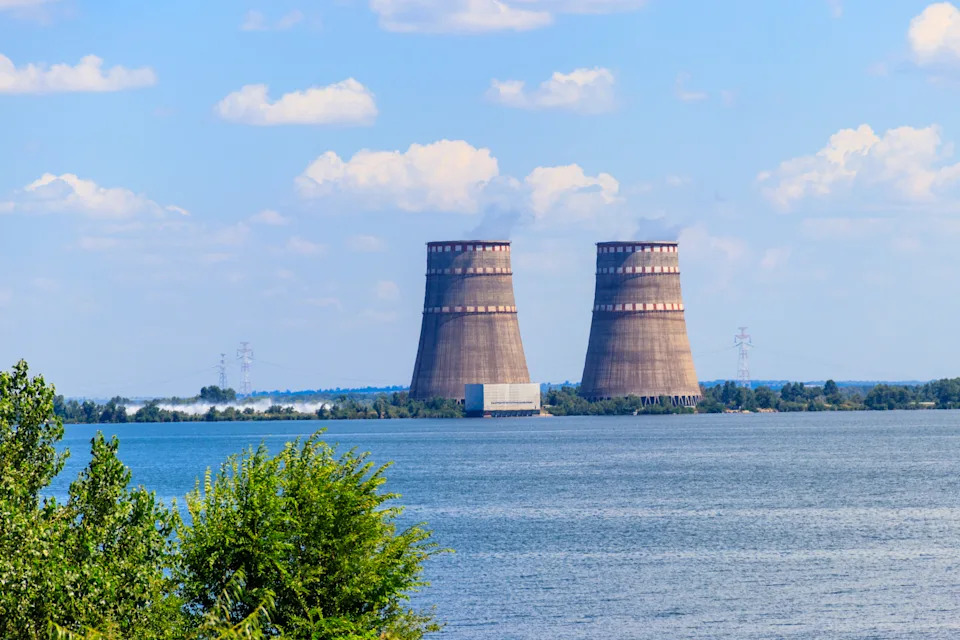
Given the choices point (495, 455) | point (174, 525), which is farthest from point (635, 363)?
point (174, 525)

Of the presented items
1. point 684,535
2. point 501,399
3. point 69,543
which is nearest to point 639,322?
point 501,399

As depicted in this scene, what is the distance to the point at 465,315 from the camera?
262 feet

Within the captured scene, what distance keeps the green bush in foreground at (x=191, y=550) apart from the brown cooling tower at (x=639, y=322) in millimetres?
67344

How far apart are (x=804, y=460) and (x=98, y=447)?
49.9 metres

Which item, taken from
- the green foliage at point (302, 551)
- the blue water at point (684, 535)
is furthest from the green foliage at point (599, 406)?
the green foliage at point (302, 551)

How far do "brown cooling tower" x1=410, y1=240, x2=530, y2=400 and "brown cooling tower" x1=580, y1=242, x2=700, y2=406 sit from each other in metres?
4.85

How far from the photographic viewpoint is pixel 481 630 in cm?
2223

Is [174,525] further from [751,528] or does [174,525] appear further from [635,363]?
[635,363]

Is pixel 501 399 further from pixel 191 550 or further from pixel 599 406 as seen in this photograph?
pixel 191 550

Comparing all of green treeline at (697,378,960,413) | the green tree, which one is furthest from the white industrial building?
the green tree

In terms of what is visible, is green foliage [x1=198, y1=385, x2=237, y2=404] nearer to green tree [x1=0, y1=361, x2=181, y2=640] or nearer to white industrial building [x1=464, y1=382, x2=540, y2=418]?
white industrial building [x1=464, y1=382, x2=540, y2=418]

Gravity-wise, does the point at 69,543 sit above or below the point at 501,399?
below

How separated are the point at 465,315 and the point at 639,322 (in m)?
8.93

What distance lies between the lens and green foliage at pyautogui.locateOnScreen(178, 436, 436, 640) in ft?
42.1
